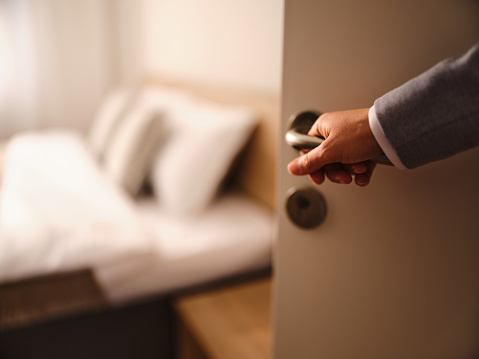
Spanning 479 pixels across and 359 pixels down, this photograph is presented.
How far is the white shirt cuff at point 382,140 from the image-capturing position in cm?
40

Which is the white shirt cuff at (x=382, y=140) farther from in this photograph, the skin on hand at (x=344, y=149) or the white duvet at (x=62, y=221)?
the white duvet at (x=62, y=221)

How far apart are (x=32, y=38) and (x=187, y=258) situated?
8.19 ft

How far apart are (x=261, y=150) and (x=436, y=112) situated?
115 centimetres

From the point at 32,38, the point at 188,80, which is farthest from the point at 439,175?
the point at 32,38

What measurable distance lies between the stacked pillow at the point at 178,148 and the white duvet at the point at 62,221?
13 centimetres

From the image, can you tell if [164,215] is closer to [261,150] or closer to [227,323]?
[261,150]

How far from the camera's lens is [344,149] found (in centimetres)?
43

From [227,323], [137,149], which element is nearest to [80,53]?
[137,149]

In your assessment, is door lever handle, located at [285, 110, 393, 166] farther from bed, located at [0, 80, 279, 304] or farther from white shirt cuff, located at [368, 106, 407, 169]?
bed, located at [0, 80, 279, 304]

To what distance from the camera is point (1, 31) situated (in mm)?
2922

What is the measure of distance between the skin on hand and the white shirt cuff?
0.03 feet

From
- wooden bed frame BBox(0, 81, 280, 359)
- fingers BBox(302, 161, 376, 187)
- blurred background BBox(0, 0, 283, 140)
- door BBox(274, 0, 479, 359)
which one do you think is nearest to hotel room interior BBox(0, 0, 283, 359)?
wooden bed frame BBox(0, 81, 280, 359)

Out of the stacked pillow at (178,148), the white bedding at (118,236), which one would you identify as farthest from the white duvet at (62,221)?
the stacked pillow at (178,148)

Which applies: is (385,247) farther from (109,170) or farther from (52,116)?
(52,116)
